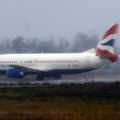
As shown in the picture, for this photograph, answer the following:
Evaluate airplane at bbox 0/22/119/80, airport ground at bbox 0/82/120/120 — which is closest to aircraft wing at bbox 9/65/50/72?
airplane at bbox 0/22/119/80

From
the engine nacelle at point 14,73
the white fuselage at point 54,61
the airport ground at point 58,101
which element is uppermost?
the white fuselage at point 54,61

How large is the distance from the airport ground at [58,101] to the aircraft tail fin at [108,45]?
23.2 m

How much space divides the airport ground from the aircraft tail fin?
23.2 metres

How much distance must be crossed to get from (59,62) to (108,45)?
547cm

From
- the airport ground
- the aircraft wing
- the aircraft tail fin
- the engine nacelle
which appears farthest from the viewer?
the aircraft tail fin

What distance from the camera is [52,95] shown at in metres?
34.6

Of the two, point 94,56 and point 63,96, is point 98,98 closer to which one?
point 63,96

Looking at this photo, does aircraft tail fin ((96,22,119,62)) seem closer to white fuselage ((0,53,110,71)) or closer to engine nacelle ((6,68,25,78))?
white fuselage ((0,53,110,71))

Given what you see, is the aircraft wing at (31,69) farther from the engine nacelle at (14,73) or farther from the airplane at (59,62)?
the engine nacelle at (14,73)

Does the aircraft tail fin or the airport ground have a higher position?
the aircraft tail fin

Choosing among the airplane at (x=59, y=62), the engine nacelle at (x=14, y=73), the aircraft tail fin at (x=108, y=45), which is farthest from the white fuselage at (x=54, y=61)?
the engine nacelle at (x=14, y=73)

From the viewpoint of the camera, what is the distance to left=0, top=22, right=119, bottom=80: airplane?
62.0 m

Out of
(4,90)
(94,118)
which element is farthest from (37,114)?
(4,90)

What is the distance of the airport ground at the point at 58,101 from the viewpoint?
77.6ft
